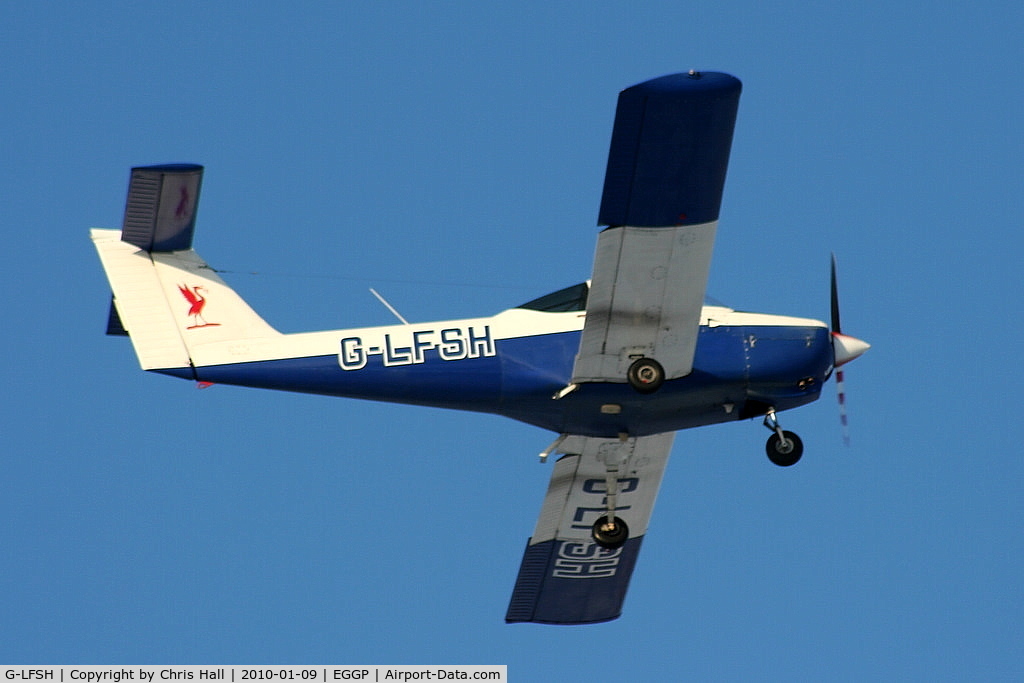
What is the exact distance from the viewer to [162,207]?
15.7 meters

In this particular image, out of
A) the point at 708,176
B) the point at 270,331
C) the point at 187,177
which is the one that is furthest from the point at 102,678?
the point at 708,176

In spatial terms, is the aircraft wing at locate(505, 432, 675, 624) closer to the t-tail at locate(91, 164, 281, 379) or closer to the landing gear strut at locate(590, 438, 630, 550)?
the landing gear strut at locate(590, 438, 630, 550)

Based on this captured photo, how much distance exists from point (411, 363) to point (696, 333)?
277 cm

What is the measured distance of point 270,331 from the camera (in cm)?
1595

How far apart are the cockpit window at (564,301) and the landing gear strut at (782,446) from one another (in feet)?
7.23

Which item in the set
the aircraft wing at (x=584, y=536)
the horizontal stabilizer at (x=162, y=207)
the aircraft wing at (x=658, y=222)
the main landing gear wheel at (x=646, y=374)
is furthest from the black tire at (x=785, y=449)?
the horizontal stabilizer at (x=162, y=207)

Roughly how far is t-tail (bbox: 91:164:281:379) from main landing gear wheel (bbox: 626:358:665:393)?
3.50 m

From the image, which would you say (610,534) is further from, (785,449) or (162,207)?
(162,207)

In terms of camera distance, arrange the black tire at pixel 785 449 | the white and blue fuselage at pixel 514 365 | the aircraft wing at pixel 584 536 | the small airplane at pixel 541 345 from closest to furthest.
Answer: the small airplane at pixel 541 345 → the white and blue fuselage at pixel 514 365 → the black tire at pixel 785 449 → the aircraft wing at pixel 584 536

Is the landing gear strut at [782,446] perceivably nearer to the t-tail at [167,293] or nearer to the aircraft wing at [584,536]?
the aircraft wing at [584,536]

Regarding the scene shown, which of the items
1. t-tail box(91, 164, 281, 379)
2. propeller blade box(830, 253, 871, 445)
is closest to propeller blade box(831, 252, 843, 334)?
propeller blade box(830, 253, 871, 445)

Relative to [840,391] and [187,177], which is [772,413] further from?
[187,177]

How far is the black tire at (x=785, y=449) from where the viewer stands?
53.3ft

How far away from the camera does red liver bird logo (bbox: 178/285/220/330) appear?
52.1 ft
